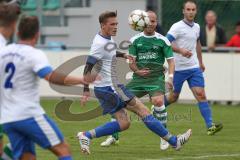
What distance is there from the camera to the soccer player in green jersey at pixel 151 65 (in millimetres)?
13766

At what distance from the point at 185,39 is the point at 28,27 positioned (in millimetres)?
7327

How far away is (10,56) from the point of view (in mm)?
8836

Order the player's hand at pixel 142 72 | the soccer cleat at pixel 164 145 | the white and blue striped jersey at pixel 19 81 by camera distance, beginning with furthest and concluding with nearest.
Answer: the player's hand at pixel 142 72 < the soccer cleat at pixel 164 145 < the white and blue striped jersey at pixel 19 81

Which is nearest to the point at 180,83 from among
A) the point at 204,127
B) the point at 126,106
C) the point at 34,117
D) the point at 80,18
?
the point at 204,127

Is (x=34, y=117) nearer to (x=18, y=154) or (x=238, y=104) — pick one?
(x=18, y=154)

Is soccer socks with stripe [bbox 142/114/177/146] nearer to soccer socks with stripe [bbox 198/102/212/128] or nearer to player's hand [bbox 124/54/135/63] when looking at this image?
player's hand [bbox 124/54/135/63]

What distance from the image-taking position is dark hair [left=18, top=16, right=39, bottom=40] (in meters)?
8.83

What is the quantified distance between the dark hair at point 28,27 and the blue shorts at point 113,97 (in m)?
3.91

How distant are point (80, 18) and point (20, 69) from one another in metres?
17.1

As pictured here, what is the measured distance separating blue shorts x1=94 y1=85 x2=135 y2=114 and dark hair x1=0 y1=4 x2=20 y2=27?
3681mm

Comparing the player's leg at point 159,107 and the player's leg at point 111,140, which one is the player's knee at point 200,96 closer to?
the player's leg at point 159,107

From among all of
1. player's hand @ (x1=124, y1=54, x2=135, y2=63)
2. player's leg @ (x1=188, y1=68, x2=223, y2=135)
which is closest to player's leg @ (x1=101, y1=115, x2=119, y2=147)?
player's hand @ (x1=124, y1=54, x2=135, y2=63)

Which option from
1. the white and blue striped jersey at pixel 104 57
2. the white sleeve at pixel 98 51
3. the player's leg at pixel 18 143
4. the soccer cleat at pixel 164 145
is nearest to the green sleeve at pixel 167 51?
the white and blue striped jersey at pixel 104 57

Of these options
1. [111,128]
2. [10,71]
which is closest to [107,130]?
[111,128]
